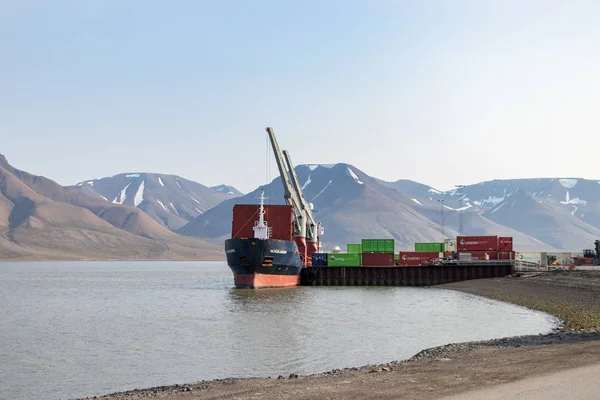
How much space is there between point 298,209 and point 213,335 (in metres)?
59.1

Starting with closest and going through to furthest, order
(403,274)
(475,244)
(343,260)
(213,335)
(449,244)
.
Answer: (213,335)
(403,274)
(343,260)
(475,244)
(449,244)

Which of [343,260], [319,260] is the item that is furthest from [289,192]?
[343,260]

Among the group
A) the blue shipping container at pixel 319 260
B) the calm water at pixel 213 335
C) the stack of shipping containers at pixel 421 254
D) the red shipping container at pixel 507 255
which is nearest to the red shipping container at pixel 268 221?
the blue shipping container at pixel 319 260

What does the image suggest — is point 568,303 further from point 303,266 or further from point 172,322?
point 303,266

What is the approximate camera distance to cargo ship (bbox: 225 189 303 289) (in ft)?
238

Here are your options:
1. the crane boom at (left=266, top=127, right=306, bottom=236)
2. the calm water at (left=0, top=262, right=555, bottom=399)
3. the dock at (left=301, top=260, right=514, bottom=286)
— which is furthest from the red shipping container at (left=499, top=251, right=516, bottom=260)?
the calm water at (left=0, top=262, right=555, bottom=399)

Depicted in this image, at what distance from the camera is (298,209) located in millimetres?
95500

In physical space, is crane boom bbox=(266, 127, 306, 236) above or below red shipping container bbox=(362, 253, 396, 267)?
above

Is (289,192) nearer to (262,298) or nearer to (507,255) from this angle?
(507,255)

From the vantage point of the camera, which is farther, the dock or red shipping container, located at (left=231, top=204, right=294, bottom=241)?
the dock

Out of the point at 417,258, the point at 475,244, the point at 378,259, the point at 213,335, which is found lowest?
the point at 213,335

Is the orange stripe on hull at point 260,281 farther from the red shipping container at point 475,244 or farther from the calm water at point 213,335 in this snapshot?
the red shipping container at point 475,244

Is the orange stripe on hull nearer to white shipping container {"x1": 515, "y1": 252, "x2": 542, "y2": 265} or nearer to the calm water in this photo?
the calm water

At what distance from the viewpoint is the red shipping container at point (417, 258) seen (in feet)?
328
